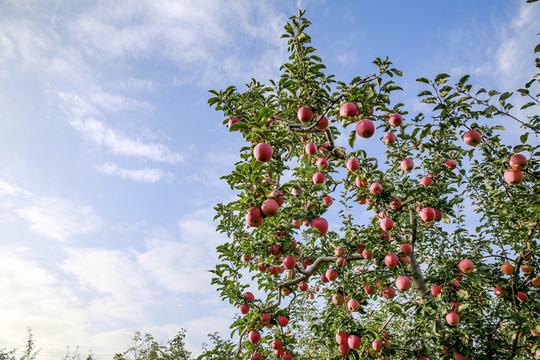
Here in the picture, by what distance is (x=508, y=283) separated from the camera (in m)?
4.70

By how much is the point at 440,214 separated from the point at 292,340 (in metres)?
3.56

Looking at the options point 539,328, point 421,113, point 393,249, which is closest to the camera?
point 539,328

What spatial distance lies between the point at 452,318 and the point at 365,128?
2757 mm

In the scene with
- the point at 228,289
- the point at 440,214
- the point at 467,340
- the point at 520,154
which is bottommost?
the point at 467,340

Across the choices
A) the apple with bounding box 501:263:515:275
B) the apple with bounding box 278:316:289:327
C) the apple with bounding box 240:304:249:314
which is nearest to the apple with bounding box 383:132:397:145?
the apple with bounding box 501:263:515:275

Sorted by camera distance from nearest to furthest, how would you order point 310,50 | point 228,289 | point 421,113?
1. point 310,50
2. point 421,113
3. point 228,289

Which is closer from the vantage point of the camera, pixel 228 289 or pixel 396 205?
pixel 396 205

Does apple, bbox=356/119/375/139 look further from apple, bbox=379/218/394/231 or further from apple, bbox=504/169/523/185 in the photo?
apple, bbox=504/169/523/185

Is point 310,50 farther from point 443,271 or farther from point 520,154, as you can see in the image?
point 443,271

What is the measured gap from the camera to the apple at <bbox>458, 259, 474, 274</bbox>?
4098 millimetres

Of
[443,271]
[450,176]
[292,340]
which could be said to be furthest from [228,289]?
[450,176]

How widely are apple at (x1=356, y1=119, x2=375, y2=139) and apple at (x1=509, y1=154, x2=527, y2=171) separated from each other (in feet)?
5.97

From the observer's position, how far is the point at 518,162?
369 cm

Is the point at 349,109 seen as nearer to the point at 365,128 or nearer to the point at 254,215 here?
the point at 365,128
